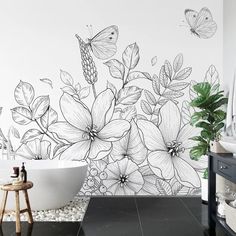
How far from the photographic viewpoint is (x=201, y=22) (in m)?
4.01

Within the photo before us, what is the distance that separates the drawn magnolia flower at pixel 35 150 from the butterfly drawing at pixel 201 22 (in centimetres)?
230

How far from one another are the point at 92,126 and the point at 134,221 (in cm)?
139

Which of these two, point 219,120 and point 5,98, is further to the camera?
point 5,98

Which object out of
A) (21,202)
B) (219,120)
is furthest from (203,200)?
(21,202)

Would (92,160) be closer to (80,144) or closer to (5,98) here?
(80,144)

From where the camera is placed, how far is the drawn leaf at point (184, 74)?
403 centimetres

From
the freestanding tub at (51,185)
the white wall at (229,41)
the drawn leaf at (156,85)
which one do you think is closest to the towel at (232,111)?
the white wall at (229,41)

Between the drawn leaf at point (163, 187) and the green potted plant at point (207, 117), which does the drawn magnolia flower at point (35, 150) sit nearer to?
the drawn leaf at point (163, 187)

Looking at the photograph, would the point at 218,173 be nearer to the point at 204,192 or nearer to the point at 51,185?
the point at 204,192

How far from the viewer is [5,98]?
4051 mm

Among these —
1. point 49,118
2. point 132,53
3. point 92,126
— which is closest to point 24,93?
point 49,118

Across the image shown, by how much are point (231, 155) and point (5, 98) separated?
9.02 ft

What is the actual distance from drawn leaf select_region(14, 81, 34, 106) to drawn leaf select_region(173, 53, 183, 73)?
179 cm

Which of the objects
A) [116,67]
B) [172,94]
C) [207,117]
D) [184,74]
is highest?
[116,67]
